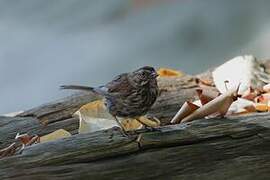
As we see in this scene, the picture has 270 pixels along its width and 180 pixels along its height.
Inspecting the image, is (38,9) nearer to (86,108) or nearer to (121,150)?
(86,108)

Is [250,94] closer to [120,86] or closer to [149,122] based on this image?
[149,122]

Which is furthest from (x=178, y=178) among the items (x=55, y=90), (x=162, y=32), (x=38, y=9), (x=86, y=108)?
(x=38, y=9)

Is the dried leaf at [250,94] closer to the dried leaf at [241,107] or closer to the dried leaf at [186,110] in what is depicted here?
the dried leaf at [241,107]

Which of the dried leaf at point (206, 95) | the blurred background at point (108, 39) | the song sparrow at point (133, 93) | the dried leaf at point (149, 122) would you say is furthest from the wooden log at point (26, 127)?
the blurred background at point (108, 39)

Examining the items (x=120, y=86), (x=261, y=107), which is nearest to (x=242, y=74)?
(x=261, y=107)

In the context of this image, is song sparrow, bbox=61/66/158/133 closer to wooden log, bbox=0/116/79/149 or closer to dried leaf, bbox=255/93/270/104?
wooden log, bbox=0/116/79/149

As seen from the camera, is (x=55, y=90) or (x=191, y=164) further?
(x=55, y=90)
